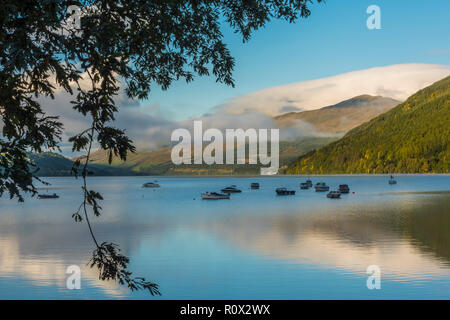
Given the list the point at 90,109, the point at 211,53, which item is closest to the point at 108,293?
the point at 211,53

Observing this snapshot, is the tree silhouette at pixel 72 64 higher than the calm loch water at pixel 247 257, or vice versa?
the tree silhouette at pixel 72 64

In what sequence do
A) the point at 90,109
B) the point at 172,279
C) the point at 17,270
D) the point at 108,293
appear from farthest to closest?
the point at 17,270 → the point at 172,279 → the point at 108,293 → the point at 90,109

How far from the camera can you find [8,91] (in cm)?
894

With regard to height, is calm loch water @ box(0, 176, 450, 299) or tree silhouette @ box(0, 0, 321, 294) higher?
tree silhouette @ box(0, 0, 321, 294)

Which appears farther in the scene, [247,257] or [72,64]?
[247,257]

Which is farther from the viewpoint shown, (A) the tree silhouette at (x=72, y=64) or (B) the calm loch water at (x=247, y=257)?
(B) the calm loch water at (x=247, y=257)

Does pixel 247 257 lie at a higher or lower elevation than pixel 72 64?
lower

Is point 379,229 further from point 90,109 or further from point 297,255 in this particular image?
point 90,109

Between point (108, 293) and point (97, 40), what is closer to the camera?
point (97, 40)

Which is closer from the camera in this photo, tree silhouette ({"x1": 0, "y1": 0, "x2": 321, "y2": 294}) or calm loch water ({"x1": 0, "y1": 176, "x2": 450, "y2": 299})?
tree silhouette ({"x1": 0, "y1": 0, "x2": 321, "y2": 294})

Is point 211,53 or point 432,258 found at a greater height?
point 211,53
